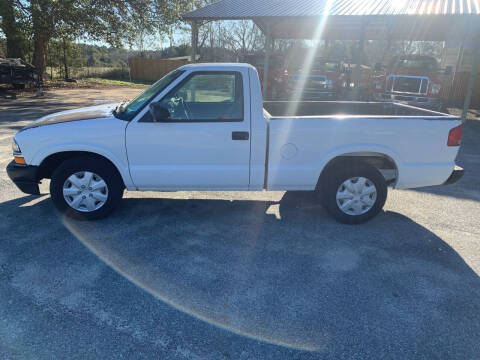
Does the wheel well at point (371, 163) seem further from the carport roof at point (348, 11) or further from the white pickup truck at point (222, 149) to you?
the carport roof at point (348, 11)

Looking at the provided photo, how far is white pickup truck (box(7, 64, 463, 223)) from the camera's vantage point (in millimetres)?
4109

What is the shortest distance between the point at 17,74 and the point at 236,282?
62.7 feet

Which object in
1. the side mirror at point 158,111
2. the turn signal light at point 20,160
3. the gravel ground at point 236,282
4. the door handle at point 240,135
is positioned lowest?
the gravel ground at point 236,282

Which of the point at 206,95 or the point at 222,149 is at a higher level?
the point at 206,95

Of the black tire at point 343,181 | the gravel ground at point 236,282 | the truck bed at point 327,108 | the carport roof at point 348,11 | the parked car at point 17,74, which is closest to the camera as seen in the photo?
the gravel ground at point 236,282

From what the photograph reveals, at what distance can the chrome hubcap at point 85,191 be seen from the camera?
13.8 ft

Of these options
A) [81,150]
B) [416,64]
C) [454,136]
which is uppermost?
[416,64]


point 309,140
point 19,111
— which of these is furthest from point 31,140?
point 19,111

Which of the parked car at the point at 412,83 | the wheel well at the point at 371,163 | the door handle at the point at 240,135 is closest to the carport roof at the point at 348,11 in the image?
the parked car at the point at 412,83

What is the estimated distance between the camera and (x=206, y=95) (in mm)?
4555

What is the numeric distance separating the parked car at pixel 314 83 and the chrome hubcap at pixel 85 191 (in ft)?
37.0

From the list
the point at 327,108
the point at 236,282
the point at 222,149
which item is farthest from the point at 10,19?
the point at 236,282

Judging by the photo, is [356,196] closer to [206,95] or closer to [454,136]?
[454,136]

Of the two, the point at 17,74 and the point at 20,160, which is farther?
the point at 17,74
